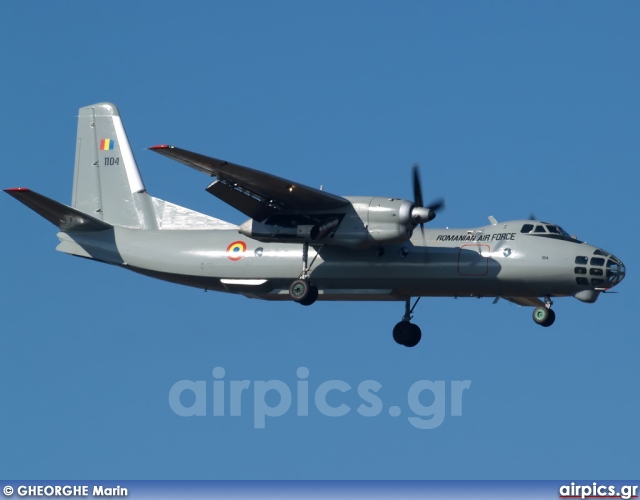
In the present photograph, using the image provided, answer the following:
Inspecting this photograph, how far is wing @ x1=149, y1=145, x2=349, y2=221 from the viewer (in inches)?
1254

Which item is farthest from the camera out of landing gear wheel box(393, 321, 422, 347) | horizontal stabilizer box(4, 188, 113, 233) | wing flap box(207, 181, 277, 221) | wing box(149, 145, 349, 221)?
landing gear wheel box(393, 321, 422, 347)

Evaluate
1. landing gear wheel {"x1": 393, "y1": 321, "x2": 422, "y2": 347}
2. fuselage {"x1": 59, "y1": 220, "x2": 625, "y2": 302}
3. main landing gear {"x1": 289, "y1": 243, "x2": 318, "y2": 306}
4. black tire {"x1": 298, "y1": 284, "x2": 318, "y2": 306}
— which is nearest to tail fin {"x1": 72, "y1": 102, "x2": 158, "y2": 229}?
fuselage {"x1": 59, "y1": 220, "x2": 625, "y2": 302}

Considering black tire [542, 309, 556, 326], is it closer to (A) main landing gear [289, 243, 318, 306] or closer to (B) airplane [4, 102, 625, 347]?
(B) airplane [4, 102, 625, 347]

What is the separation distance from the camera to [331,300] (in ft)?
116

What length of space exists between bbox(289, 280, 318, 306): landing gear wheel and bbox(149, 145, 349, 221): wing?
70.7 inches

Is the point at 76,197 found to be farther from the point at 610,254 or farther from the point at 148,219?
the point at 610,254

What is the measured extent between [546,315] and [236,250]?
8189 mm

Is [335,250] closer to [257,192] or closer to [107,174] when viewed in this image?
[257,192]

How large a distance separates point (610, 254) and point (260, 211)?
8666 mm

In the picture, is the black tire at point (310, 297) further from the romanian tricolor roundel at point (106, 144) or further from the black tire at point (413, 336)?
the romanian tricolor roundel at point (106, 144)

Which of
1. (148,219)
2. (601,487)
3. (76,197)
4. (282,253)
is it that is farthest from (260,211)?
(601,487)

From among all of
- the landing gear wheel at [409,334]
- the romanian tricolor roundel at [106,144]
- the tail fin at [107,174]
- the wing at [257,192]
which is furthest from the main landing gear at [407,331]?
the romanian tricolor roundel at [106,144]

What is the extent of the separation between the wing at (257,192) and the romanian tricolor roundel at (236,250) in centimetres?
139

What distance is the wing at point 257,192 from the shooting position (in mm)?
31859
